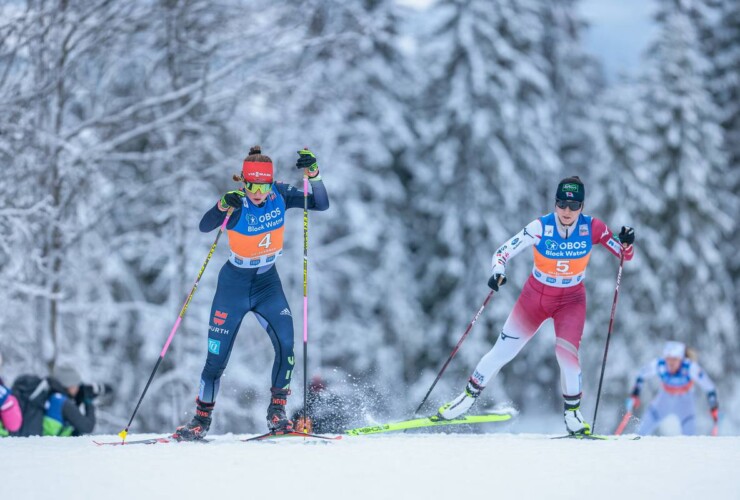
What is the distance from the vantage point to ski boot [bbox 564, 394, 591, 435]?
7.64m

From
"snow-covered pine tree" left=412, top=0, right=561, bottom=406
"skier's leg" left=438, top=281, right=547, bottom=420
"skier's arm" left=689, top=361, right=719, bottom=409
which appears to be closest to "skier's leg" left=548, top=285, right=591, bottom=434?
"skier's leg" left=438, top=281, right=547, bottom=420

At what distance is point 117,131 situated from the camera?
1345cm

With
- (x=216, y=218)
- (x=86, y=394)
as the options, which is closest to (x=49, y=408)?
(x=86, y=394)

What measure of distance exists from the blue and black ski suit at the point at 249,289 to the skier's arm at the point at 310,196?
0.37ft

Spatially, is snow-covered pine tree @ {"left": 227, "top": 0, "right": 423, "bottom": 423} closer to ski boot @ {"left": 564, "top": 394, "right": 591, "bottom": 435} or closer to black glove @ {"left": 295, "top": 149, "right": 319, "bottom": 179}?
ski boot @ {"left": 564, "top": 394, "right": 591, "bottom": 435}

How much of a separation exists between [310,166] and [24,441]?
318cm

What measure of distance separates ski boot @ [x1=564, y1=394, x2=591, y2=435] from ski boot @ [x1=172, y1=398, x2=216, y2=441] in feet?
10.1

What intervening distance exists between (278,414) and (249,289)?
3.43 ft

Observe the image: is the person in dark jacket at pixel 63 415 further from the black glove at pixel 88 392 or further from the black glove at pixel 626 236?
the black glove at pixel 626 236

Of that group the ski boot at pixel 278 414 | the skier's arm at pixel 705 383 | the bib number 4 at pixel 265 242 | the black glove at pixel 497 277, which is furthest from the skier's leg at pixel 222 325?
the skier's arm at pixel 705 383

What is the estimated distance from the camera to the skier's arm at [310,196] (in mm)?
7281

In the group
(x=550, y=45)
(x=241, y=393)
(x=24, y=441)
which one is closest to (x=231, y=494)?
(x=24, y=441)

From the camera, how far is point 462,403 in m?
8.14

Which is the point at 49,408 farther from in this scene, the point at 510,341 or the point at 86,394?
the point at 510,341
